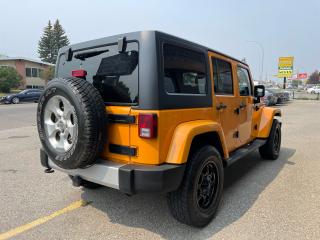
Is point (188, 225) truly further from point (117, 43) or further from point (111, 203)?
point (117, 43)

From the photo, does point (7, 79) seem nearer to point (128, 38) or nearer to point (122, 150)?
point (128, 38)

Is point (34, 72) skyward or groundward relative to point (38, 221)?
skyward

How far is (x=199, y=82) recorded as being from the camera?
11.8ft

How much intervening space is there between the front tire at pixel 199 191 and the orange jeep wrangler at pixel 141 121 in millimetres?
11

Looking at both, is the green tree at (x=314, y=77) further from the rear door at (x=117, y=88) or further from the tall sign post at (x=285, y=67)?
the rear door at (x=117, y=88)

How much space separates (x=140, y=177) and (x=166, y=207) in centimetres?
121

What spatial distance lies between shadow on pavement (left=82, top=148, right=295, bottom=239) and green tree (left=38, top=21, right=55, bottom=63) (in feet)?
259

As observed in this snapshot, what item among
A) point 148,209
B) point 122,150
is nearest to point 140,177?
point 122,150

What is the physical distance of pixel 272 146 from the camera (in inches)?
239

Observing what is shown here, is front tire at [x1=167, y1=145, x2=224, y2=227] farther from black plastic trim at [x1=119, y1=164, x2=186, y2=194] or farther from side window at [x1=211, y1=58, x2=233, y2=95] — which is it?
side window at [x1=211, y1=58, x2=233, y2=95]

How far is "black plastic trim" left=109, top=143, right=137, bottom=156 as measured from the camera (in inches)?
119

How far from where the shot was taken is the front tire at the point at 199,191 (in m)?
3.14

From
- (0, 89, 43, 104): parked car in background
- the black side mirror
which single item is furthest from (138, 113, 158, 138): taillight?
(0, 89, 43, 104): parked car in background

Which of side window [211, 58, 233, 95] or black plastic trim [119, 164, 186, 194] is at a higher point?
side window [211, 58, 233, 95]
